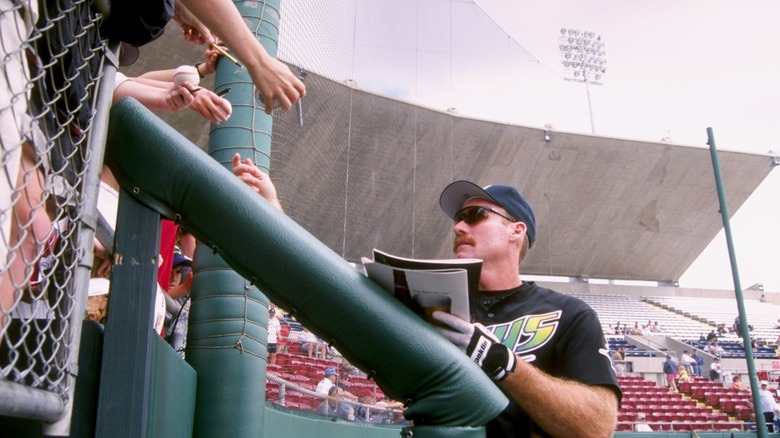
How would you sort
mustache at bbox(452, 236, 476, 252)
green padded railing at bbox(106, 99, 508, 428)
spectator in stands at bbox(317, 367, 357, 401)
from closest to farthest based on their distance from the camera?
green padded railing at bbox(106, 99, 508, 428)
mustache at bbox(452, 236, 476, 252)
spectator in stands at bbox(317, 367, 357, 401)

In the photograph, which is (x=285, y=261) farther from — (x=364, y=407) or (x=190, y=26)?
(x=364, y=407)

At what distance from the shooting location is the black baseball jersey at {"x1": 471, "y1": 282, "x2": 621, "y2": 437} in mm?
2344

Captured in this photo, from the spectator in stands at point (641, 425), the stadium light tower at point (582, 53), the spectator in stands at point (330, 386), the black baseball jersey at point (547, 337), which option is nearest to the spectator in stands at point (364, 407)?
the spectator in stands at point (330, 386)

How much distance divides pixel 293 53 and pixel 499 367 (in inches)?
233

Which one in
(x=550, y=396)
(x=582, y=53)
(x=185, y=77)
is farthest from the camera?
(x=582, y=53)

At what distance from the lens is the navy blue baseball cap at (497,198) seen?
296cm

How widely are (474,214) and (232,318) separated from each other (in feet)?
3.84

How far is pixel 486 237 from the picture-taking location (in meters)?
2.91

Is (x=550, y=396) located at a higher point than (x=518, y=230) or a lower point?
lower

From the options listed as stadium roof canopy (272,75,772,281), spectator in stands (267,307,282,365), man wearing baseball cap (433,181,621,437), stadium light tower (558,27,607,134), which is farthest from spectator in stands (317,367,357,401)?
stadium light tower (558,27,607,134)

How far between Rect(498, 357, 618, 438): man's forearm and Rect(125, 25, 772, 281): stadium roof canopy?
45.3 ft

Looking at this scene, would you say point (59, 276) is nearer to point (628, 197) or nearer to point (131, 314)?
point (131, 314)

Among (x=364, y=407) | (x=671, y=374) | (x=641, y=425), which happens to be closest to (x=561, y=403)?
(x=364, y=407)

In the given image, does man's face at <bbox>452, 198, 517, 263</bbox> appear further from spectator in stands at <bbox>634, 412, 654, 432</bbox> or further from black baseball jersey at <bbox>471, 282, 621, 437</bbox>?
spectator in stands at <bbox>634, 412, 654, 432</bbox>
